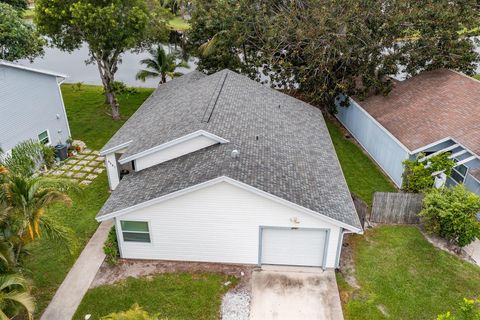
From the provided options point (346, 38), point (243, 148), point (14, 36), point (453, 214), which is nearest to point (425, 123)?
point (453, 214)

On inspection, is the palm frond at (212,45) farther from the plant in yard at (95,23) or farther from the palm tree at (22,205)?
the palm tree at (22,205)

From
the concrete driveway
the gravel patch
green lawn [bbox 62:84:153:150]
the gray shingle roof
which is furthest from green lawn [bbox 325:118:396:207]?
green lawn [bbox 62:84:153:150]

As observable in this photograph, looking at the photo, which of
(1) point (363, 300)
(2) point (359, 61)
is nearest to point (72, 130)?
(2) point (359, 61)

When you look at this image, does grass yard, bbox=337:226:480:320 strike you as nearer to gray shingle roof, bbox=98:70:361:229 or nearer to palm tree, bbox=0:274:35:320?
gray shingle roof, bbox=98:70:361:229

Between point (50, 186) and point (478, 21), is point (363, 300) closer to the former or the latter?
point (50, 186)

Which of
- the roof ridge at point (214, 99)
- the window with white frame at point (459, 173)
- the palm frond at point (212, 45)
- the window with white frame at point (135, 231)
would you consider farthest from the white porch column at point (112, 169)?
the window with white frame at point (459, 173)
